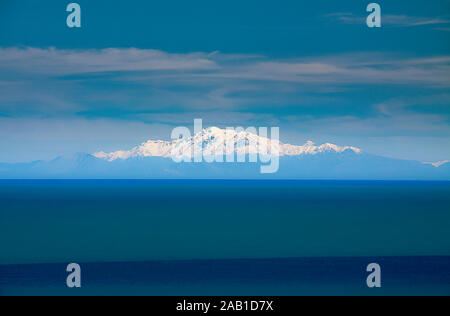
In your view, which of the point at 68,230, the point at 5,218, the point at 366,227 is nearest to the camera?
the point at 68,230

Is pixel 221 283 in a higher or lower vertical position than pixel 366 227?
lower

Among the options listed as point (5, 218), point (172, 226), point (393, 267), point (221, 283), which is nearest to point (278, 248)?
point (393, 267)

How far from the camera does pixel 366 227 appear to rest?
5109 cm

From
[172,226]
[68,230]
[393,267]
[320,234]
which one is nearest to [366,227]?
[320,234]

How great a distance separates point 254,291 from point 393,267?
9.76 m

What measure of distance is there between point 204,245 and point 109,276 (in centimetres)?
1361
